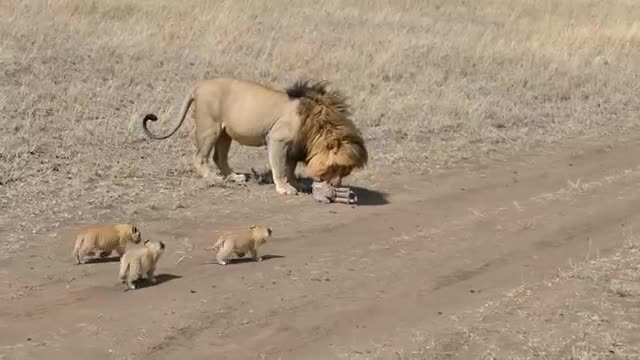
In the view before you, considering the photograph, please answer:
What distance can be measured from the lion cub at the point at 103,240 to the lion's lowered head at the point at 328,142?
282 cm

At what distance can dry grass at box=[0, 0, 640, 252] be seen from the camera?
10.7m

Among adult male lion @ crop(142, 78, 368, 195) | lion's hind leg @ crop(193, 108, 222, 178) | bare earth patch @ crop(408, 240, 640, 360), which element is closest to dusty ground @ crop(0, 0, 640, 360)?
bare earth patch @ crop(408, 240, 640, 360)

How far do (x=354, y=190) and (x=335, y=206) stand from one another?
74 cm

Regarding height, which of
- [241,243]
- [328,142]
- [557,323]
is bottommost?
[557,323]

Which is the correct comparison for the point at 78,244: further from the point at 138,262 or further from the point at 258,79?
the point at 258,79

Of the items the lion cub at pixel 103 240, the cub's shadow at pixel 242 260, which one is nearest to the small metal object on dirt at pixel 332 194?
the cub's shadow at pixel 242 260

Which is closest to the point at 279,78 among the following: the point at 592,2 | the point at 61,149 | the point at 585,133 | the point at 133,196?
the point at 585,133

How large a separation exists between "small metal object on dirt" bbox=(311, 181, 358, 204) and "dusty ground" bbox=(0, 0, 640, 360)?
0.58 ft

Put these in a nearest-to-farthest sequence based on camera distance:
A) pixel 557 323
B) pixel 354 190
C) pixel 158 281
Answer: pixel 557 323 → pixel 158 281 → pixel 354 190

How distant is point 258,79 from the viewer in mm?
16406

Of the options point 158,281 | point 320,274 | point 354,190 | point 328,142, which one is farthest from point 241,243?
point 354,190

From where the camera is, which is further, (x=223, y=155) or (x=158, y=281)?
(x=223, y=155)

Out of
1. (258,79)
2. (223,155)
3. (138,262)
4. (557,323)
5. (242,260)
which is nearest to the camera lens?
(557,323)

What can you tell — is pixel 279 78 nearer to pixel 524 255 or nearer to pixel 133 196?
pixel 133 196
